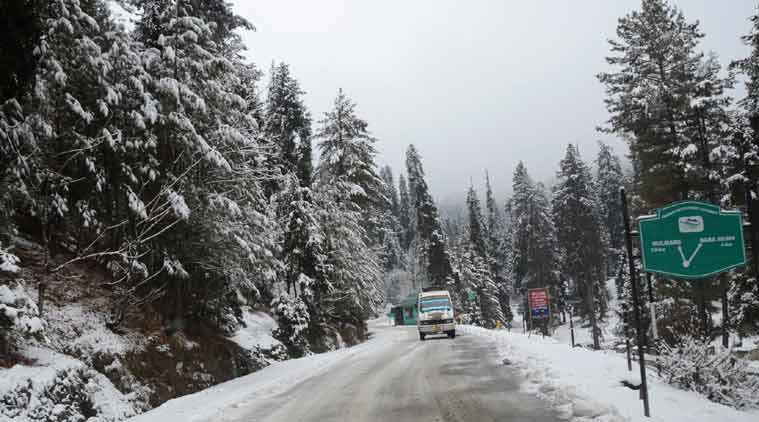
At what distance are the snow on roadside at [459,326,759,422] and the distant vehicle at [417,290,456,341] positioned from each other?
15.6 meters

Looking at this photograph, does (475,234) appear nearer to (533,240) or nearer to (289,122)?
(533,240)

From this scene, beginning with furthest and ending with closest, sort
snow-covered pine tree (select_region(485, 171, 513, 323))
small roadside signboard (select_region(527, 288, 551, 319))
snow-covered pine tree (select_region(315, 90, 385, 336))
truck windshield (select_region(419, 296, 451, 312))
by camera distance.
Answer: snow-covered pine tree (select_region(485, 171, 513, 323)), snow-covered pine tree (select_region(315, 90, 385, 336)), truck windshield (select_region(419, 296, 451, 312)), small roadside signboard (select_region(527, 288, 551, 319))

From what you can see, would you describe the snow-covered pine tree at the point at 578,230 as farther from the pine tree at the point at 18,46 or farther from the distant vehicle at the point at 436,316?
the pine tree at the point at 18,46

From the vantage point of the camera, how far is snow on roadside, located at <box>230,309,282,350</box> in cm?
1950

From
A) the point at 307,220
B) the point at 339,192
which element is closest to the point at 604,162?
the point at 339,192

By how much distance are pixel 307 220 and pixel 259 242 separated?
39.6 ft

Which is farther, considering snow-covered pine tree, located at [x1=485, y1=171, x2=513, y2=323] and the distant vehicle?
snow-covered pine tree, located at [x1=485, y1=171, x2=513, y2=323]

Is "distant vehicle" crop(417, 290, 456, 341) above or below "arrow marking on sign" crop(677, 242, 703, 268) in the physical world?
below

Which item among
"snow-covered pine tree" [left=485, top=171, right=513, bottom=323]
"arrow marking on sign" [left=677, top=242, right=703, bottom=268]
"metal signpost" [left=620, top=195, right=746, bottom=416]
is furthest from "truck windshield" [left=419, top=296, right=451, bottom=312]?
"snow-covered pine tree" [left=485, top=171, right=513, bottom=323]

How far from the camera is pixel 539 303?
28.9 metres

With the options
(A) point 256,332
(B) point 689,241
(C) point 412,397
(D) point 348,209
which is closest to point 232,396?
(C) point 412,397

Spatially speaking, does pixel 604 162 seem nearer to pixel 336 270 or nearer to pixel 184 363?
pixel 336 270

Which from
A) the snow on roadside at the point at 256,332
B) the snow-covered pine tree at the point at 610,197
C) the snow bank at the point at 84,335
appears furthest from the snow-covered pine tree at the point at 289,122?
the snow-covered pine tree at the point at 610,197

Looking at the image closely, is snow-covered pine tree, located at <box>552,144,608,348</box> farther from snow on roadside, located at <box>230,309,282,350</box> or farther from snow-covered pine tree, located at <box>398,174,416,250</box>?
snow-covered pine tree, located at <box>398,174,416,250</box>
